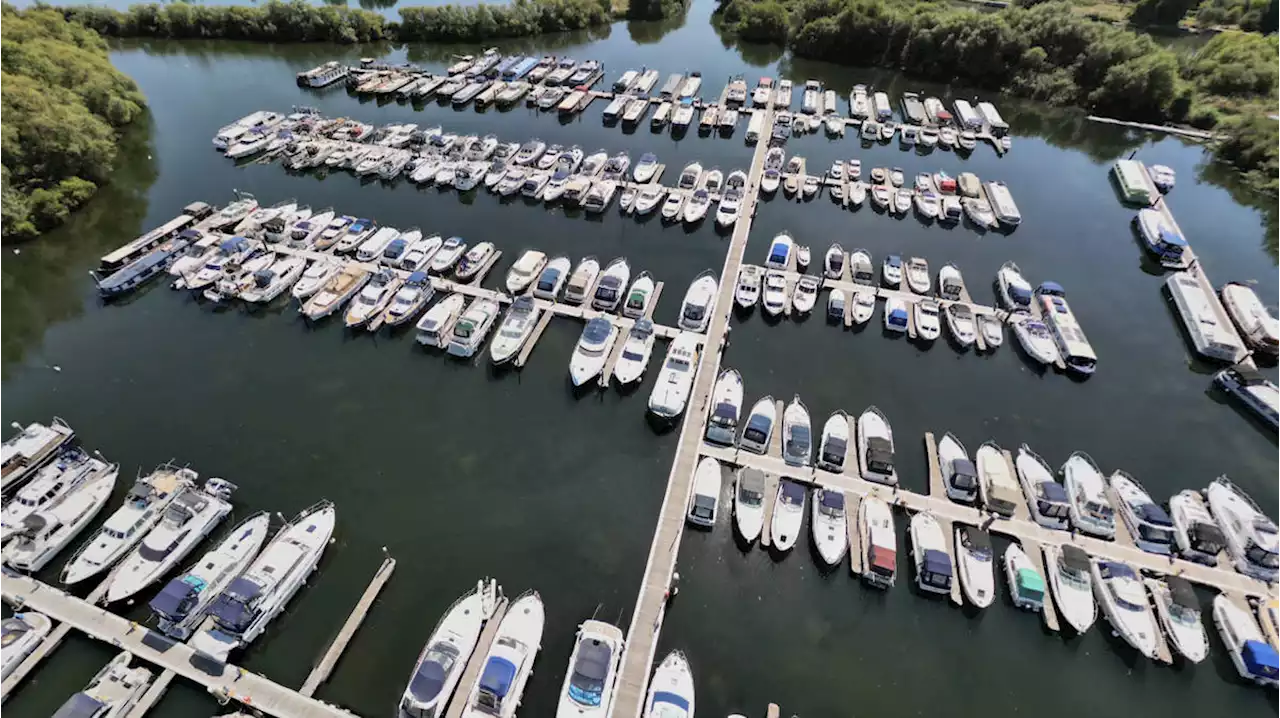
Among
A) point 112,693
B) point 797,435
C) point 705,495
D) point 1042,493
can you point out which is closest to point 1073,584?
point 1042,493

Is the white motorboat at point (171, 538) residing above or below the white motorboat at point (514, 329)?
below

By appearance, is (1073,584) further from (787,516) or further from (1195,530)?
(787,516)

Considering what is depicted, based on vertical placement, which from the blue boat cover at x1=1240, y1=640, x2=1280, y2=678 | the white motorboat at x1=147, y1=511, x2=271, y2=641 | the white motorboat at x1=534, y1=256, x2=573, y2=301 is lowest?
the white motorboat at x1=147, y1=511, x2=271, y2=641

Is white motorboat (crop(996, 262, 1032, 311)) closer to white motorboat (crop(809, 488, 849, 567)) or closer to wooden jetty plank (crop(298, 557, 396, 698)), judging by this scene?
white motorboat (crop(809, 488, 849, 567))

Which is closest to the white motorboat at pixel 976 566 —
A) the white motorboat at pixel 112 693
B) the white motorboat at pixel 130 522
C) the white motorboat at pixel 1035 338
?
the white motorboat at pixel 1035 338

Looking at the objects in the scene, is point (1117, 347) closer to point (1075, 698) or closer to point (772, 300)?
point (772, 300)

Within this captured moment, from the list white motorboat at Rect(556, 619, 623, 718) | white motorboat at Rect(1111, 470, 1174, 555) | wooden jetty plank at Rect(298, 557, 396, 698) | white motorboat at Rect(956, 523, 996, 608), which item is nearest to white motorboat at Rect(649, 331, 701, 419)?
white motorboat at Rect(556, 619, 623, 718)

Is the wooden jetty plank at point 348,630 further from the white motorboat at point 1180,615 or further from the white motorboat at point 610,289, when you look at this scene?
the white motorboat at point 1180,615
